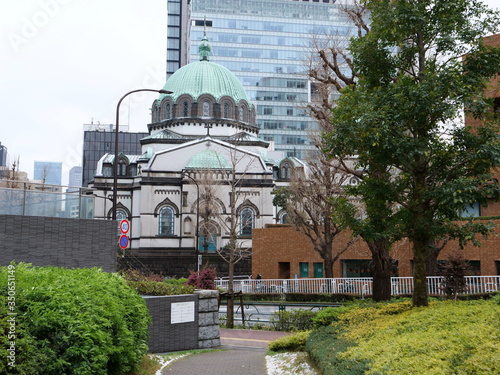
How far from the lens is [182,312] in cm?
1398

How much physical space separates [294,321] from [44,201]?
28.3ft

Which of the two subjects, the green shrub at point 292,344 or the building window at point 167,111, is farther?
the building window at point 167,111

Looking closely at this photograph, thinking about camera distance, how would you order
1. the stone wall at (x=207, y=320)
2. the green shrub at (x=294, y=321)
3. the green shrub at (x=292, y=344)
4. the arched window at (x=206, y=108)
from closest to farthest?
the green shrub at (x=292, y=344), the stone wall at (x=207, y=320), the green shrub at (x=294, y=321), the arched window at (x=206, y=108)

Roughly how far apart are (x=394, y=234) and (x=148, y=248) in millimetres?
43411

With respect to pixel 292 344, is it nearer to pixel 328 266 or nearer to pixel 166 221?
pixel 328 266

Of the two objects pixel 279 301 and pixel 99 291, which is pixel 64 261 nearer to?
pixel 99 291

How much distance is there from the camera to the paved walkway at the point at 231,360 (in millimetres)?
10977

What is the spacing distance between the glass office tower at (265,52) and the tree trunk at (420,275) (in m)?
77.5

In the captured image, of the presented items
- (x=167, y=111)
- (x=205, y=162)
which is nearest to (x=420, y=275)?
(x=205, y=162)

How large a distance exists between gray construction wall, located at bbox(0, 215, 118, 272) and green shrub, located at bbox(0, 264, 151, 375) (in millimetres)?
5617

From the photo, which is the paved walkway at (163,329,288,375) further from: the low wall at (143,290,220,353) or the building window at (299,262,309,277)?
the building window at (299,262,309,277)

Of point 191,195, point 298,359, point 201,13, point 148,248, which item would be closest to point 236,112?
point 191,195

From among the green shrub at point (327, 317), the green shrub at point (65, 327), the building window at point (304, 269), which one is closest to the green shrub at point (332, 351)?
the green shrub at point (327, 317)

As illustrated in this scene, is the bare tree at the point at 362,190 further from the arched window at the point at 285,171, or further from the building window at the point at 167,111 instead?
the arched window at the point at 285,171
